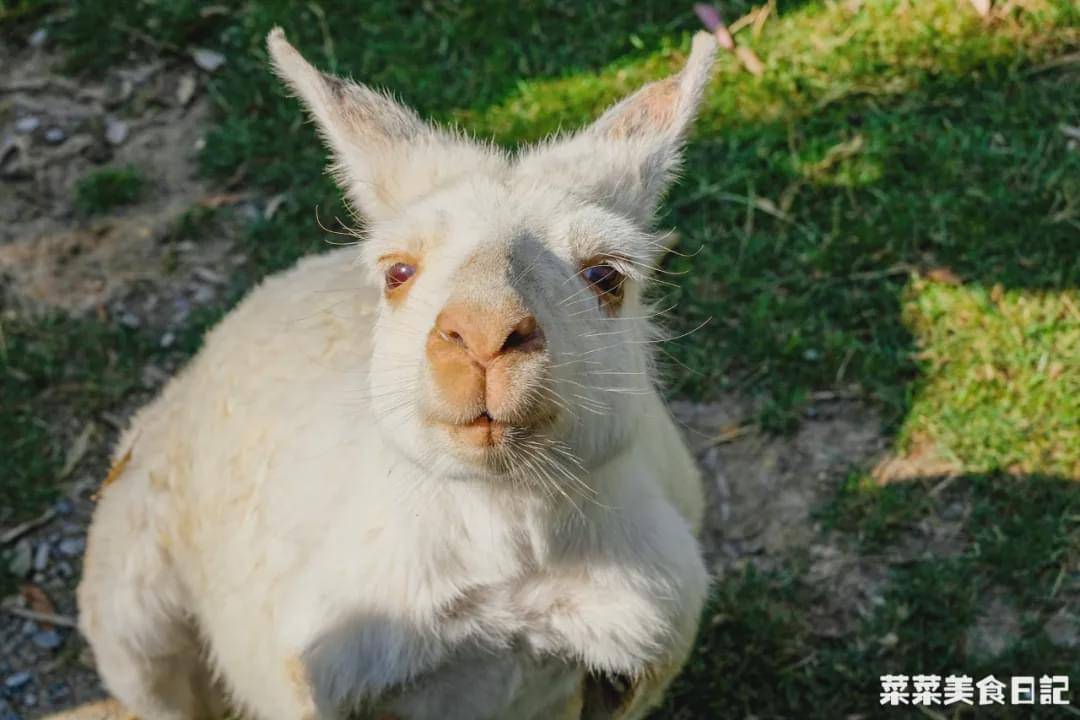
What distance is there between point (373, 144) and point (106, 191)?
2.83 m

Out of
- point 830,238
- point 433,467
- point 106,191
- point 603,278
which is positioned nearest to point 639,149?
point 603,278

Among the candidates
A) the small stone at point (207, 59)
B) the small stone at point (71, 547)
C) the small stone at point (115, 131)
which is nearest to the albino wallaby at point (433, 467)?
the small stone at point (71, 547)

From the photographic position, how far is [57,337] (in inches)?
212

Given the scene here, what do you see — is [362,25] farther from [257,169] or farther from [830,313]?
[830,313]

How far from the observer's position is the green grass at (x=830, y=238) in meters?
4.71

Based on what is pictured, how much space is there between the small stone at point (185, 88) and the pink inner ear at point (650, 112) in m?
3.32

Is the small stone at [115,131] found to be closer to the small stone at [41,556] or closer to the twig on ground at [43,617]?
the small stone at [41,556]

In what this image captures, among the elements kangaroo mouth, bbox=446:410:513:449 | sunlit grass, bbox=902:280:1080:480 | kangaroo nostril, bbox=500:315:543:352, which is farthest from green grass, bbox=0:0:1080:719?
kangaroo nostril, bbox=500:315:543:352

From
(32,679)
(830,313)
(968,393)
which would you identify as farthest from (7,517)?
(968,393)

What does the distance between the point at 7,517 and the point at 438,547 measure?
2525 mm

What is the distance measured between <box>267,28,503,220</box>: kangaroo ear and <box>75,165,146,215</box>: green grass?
2637 millimetres

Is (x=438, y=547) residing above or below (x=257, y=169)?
above

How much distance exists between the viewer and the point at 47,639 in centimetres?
473

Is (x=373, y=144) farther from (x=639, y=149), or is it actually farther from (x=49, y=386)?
(x=49, y=386)
